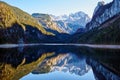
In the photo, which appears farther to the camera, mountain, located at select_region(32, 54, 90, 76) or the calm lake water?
mountain, located at select_region(32, 54, 90, 76)

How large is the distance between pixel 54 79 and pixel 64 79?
118cm

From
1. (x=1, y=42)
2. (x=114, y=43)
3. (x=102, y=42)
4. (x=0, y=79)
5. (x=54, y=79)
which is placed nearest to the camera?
(x=0, y=79)

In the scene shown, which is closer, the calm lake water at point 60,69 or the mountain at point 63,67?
the calm lake water at point 60,69

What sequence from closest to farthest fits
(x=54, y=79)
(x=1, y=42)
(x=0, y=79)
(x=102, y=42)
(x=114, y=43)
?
1. (x=0, y=79)
2. (x=54, y=79)
3. (x=114, y=43)
4. (x=1, y=42)
5. (x=102, y=42)

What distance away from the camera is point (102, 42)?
199m

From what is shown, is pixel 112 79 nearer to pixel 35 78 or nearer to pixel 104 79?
pixel 104 79

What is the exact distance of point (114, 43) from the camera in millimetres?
162125

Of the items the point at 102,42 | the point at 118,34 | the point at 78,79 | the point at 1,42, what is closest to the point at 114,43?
the point at 118,34

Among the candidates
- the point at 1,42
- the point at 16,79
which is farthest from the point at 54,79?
the point at 1,42

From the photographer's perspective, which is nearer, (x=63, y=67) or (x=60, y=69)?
(x=60, y=69)

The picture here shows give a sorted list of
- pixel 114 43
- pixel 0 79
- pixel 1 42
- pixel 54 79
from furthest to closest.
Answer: pixel 1 42
pixel 114 43
pixel 54 79
pixel 0 79

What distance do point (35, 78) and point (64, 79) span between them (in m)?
3.57

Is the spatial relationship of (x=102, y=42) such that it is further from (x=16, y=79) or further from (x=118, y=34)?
(x=16, y=79)

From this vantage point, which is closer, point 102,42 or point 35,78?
point 35,78
